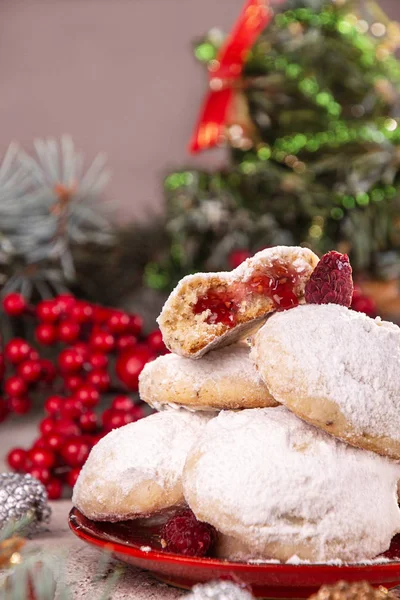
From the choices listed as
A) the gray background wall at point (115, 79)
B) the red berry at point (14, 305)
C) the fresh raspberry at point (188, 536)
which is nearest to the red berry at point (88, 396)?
the red berry at point (14, 305)

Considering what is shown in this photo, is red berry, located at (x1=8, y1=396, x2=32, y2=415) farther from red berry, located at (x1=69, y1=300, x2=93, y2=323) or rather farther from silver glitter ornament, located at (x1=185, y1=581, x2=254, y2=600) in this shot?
silver glitter ornament, located at (x1=185, y1=581, x2=254, y2=600)

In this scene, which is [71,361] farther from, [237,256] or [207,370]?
[207,370]

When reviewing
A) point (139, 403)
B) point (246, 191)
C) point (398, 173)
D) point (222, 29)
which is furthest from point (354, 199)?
point (222, 29)

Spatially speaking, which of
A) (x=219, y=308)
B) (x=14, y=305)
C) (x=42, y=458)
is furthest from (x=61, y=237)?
(x=219, y=308)

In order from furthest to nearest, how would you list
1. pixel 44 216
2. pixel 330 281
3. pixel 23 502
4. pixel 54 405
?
pixel 44 216
pixel 54 405
pixel 23 502
pixel 330 281

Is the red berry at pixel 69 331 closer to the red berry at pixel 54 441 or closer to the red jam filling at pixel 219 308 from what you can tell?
the red berry at pixel 54 441

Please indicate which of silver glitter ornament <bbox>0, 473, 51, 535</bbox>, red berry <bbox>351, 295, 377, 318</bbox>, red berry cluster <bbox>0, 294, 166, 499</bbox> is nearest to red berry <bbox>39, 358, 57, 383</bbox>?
red berry cluster <bbox>0, 294, 166, 499</bbox>
